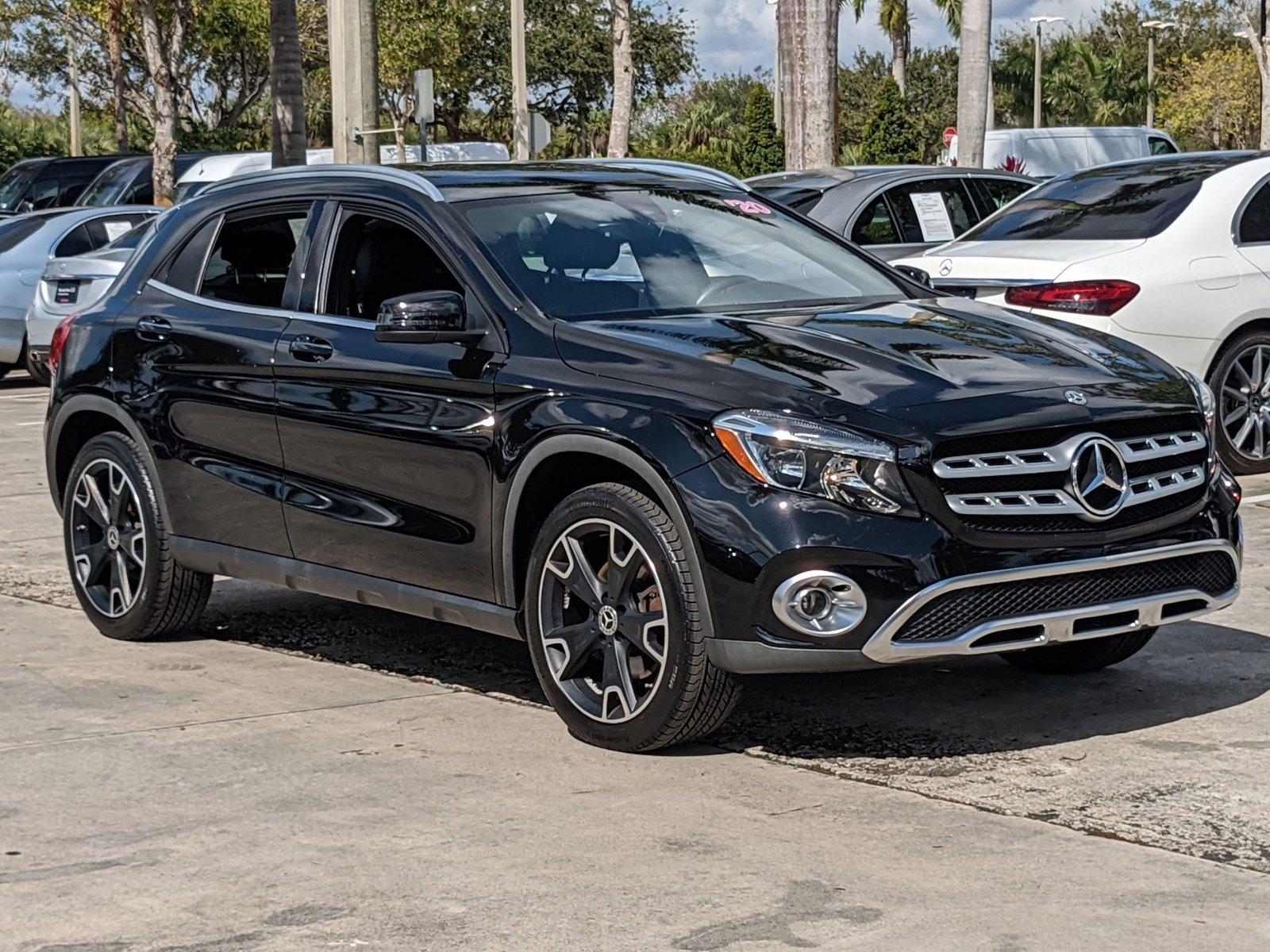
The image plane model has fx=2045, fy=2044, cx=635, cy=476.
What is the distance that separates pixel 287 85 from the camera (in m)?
24.5

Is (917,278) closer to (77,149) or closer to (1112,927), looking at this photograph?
(1112,927)

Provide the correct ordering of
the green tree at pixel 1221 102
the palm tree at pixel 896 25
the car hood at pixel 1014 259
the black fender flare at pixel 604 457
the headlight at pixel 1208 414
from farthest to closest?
the green tree at pixel 1221 102
the palm tree at pixel 896 25
the car hood at pixel 1014 259
the headlight at pixel 1208 414
the black fender flare at pixel 604 457

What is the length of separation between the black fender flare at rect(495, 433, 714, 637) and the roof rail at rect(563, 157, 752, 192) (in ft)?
5.74

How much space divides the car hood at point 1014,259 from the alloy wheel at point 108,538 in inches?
181

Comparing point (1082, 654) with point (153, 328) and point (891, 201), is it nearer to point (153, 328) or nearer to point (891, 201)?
point (153, 328)

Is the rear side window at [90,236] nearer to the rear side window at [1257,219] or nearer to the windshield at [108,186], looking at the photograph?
the windshield at [108,186]

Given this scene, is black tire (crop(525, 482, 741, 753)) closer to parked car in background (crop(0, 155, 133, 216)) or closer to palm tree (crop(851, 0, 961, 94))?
parked car in background (crop(0, 155, 133, 216))

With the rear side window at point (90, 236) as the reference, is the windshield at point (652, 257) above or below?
below

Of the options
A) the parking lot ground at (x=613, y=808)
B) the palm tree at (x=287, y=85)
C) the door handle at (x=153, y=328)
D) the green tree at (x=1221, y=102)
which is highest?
the green tree at (x=1221, y=102)

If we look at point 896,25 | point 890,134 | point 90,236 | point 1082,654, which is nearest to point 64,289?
point 90,236

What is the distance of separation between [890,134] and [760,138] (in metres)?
5.82

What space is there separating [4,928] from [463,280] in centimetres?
261

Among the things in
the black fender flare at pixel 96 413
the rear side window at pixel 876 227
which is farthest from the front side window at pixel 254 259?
the rear side window at pixel 876 227

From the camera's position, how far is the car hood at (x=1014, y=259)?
1023 centimetres
